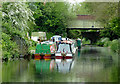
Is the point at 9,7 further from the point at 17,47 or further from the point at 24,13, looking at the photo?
the point at 17,47

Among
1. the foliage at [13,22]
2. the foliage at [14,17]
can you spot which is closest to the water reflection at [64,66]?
the foliage at [13,22]

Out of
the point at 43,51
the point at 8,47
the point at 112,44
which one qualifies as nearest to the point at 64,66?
the point at 8,47

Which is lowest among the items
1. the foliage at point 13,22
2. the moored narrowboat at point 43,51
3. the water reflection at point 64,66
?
the water reflection at point 64,66

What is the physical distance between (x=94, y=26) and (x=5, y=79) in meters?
45.6

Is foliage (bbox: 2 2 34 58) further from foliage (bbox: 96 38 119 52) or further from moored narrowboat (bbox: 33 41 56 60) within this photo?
foliage (bbox: 96 38 119 52)

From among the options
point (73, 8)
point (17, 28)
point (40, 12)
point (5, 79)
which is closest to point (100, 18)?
point (40, 12)

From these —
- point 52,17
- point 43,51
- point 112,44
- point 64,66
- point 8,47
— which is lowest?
point 64,66

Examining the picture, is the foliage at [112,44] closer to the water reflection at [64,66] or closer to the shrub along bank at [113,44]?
the shrub along bank at [113,44]

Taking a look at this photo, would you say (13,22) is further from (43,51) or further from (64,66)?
(64,66)

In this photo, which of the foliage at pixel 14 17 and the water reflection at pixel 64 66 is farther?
the foliage at pixel 14 17

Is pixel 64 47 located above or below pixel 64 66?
above

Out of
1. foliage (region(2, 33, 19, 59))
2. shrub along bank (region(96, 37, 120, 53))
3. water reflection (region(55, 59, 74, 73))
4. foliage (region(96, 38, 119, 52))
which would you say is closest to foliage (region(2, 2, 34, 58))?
foliage (region(2, 33, 19, 59))

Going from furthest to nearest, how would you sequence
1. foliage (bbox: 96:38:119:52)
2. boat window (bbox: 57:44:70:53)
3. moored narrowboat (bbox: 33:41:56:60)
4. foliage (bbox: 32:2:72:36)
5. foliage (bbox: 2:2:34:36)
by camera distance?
foliage (bbox: 32:2:72:36) → foliage (bbox: 96:38:119:52) → moored narrowboat (bbox: 33:41:56:60) → boat window (bbox: 57:44:70:53) → foliage (bbox: 2:2:34:36)

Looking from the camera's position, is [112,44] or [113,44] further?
[112,44]
